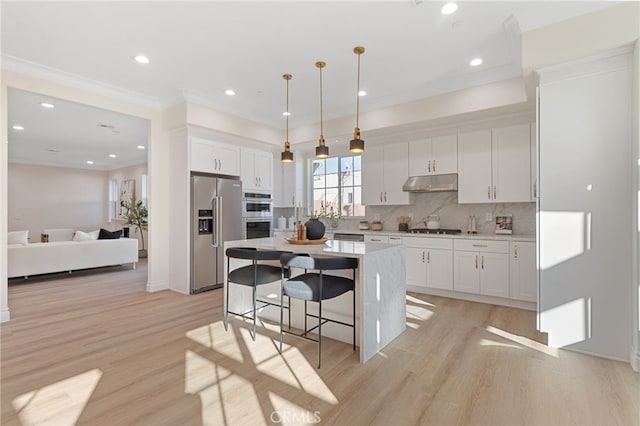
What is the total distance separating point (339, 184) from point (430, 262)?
7.96ft

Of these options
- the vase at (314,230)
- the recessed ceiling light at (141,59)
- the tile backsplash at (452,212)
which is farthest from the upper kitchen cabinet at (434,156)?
the recessed ceiling light at (141,59)

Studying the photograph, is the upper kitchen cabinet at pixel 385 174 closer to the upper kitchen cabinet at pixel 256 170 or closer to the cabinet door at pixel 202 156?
the upper kitchen cabinet at pixel 256 170

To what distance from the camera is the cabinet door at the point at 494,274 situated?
13.1 feet

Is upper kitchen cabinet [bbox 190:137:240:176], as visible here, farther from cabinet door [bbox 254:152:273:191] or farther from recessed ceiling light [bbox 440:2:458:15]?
recessed ceiling light [bbox 440:2:458:15]

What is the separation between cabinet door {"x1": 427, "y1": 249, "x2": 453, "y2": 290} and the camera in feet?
14.4

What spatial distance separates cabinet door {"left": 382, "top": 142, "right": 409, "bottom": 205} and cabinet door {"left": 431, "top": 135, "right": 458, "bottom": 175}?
0.43 m

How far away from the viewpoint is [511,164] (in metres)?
4.22

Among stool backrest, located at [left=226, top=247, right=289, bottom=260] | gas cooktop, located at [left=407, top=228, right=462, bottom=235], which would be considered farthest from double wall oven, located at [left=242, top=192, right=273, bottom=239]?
gas cooktop, located at [left=407, top=228, right=462, bottom=235]

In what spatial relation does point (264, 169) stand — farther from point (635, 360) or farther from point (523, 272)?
point (635, 360)

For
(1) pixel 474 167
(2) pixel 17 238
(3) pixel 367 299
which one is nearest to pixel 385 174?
(1) pixel 474 167

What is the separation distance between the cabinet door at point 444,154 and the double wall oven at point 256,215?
9.85ft

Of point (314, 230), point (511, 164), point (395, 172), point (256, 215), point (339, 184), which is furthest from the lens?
point (339, 184)

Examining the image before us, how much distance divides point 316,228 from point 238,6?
2168mm

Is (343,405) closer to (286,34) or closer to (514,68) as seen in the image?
(286,34)
